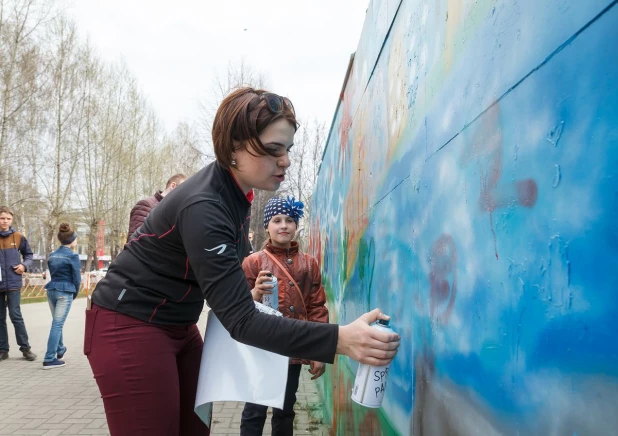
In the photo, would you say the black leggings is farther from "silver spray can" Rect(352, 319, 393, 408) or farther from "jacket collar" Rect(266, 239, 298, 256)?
"silver spray can" Rect(352, 319, 393, 408)

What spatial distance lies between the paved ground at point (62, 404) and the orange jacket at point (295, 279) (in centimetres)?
131

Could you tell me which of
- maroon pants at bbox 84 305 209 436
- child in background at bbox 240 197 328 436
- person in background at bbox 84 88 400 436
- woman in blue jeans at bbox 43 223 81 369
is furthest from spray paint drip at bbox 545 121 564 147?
woman in blue jeans at bbox 43 223 81 369

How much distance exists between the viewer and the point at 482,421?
108cm

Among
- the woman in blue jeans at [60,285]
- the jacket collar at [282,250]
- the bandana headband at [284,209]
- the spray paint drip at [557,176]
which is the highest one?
the bandana headband at [284,209]

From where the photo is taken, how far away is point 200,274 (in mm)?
1483

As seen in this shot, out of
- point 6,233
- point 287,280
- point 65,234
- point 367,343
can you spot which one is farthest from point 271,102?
point 6,233

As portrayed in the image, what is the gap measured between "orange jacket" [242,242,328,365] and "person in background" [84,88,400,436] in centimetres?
158

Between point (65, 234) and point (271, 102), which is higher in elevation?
point (271, 102)

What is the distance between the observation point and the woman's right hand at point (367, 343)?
1.36m

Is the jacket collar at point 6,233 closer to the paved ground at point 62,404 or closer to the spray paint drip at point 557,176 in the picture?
the paved ground at point 62,404

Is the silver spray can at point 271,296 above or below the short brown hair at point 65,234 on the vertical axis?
below

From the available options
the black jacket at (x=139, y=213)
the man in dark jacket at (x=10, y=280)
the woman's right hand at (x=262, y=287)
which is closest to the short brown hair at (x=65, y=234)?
the man in dark jacket at (x=10, y=280)

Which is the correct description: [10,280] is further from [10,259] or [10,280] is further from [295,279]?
[295,279]

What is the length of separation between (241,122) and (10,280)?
6.32m
